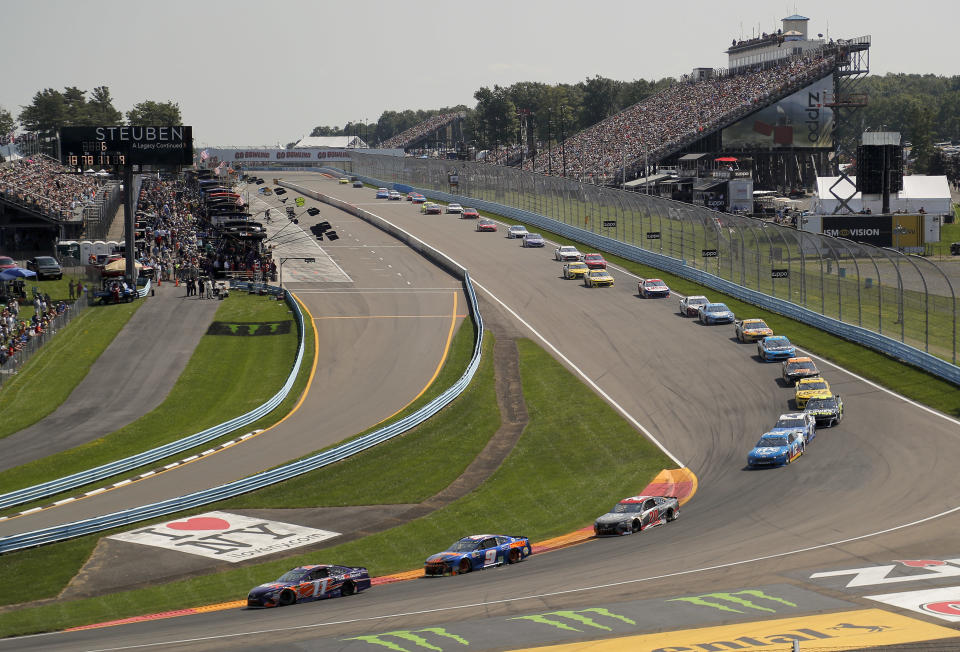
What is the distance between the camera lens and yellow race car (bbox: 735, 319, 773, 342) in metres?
53.2

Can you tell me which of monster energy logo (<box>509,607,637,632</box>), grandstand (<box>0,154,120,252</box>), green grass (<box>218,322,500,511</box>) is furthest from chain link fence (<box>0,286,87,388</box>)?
monster energy logo (<box>509,607,637,632</box>)

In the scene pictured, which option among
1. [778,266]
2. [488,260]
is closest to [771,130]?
[488,260]

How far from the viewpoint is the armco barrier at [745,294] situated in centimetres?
4725

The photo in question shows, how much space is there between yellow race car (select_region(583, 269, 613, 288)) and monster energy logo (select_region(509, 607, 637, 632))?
46666 millimetres

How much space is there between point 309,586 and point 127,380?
95.5ft

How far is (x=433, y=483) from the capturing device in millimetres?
38156

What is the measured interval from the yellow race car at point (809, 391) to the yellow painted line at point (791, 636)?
22225 mm

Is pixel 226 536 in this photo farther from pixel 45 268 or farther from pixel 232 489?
pixel 45 268

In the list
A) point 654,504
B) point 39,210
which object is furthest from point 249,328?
point 654,504

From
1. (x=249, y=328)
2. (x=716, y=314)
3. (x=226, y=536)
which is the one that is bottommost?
(x=226, y=536)

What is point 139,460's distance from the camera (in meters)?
40.7

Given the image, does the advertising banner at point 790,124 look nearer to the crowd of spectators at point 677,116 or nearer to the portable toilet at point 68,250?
the crowd of spectators at point 677,116

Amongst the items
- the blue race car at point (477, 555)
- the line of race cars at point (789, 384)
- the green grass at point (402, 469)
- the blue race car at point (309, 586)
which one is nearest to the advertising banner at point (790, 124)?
the line of race cars at point (789, 384)

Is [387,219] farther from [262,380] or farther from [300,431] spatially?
[300,431]
